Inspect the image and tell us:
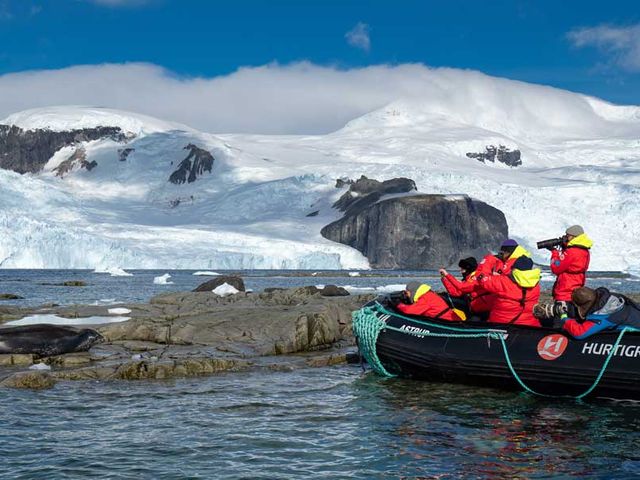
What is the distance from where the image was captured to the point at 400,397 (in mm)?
10398

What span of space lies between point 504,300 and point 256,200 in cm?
9475

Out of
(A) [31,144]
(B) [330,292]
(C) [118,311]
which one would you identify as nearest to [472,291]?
(C) [118,311]

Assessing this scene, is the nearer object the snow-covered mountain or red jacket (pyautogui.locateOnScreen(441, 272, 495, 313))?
red jacket (pyautogui.locateOnScreen(441, 272, 495, 313))

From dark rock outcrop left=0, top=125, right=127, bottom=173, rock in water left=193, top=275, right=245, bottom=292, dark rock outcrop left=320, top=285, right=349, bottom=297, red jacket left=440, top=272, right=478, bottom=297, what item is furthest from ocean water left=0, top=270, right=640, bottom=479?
dark rock outcrop left=0, top=125, right=127, bottom=173

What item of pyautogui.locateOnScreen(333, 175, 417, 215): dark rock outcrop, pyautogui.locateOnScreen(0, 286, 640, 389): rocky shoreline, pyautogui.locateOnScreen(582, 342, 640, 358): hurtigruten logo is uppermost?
pyautogui.locateOnScreen(333, 175, 417, 215): dark rock outcrop

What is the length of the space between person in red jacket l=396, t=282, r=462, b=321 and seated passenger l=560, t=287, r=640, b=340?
2112 millimetres

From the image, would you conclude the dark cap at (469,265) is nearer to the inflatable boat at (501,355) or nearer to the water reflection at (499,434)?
the inflatable boat at (501,355)

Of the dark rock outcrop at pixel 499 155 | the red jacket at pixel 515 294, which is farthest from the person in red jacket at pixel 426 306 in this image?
the dark rock outcrop at pixel 499 155

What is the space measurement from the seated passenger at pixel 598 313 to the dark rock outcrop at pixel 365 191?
96.6m

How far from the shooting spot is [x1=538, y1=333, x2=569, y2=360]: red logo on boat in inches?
392

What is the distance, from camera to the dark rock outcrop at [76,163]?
157 metres

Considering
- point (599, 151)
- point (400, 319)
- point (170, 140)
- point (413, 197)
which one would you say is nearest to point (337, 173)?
point (413, 197)

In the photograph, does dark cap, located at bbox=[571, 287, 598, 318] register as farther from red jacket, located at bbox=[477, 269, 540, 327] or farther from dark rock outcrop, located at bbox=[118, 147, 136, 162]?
dark rock outcrop, located at bbox=[118, 147, 136, 162]

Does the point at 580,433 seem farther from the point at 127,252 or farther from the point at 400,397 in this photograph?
the point at 127,252
